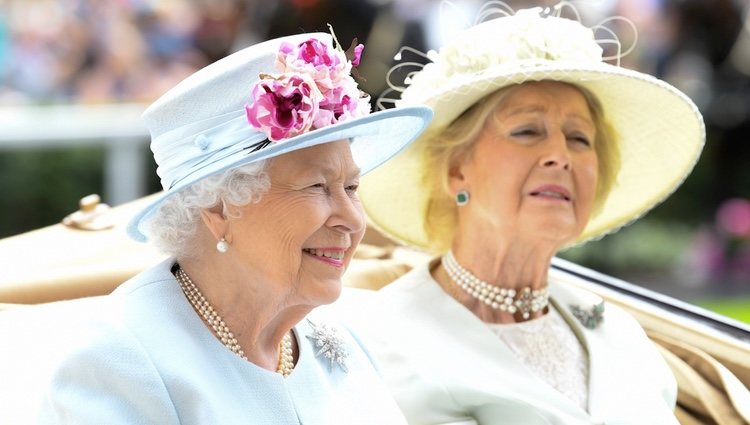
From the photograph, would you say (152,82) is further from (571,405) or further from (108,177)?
(571,405)

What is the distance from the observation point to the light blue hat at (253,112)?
182cm

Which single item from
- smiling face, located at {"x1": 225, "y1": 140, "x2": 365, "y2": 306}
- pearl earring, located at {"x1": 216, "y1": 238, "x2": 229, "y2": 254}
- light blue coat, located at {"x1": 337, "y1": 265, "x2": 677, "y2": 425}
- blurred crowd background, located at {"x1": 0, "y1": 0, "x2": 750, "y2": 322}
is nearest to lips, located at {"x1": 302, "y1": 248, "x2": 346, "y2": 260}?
smiling face, located at {"x1": 225, "y1": 140, "x2": 365, "y2": 306}

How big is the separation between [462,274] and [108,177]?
127 inches

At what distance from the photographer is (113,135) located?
552 centimetres

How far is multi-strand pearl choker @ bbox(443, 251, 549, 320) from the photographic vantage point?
105 inches

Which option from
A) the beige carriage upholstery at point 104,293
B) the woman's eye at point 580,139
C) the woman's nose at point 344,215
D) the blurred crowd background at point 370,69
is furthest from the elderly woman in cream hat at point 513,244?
the blurred crowd background at point 370,69

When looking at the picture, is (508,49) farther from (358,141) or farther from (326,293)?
(326,293)

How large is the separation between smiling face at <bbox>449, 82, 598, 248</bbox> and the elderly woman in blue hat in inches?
26.8

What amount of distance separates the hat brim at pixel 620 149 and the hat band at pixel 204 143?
2.82 ft

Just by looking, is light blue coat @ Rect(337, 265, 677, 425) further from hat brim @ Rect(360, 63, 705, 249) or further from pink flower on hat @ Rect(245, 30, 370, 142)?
pink flower on hat @ Rect(245, 30, 370, 142)

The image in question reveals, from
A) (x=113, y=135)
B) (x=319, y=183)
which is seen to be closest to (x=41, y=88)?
(x=113, y=135)

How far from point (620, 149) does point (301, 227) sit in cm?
135

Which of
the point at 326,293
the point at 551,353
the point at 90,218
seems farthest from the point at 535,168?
the point at 90,218

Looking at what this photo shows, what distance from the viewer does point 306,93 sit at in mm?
1854
